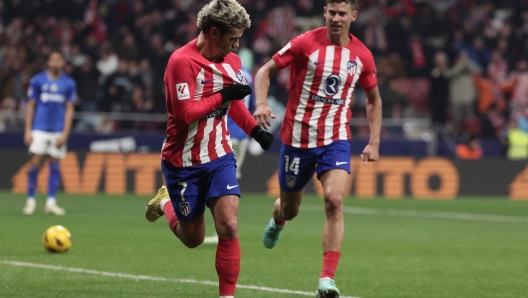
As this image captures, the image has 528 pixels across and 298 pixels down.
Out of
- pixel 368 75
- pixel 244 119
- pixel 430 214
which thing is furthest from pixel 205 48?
pixel 430 214

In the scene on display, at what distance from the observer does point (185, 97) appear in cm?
550

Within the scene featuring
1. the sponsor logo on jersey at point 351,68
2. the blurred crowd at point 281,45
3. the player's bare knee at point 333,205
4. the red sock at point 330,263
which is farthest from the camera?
the blurred crowd at point 281,45

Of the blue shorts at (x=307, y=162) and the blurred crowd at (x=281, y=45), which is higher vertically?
the blurred crowd at (x=281, y=45)

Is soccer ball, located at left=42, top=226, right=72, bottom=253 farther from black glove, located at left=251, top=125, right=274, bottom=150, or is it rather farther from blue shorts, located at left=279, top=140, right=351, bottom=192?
black glove, located at left=251, top=125, right=274, bottom=150

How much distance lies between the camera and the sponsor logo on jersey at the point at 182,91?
5496 mm

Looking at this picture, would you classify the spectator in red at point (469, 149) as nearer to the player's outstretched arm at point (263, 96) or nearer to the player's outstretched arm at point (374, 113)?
the player's outstretched arm at point (374, 113)

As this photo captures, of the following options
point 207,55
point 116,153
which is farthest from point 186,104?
point 116,153

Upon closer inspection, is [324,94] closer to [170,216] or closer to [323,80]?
[323,80]

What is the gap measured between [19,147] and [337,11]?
11.8 meters

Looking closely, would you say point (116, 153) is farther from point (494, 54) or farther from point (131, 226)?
point (494, 54)

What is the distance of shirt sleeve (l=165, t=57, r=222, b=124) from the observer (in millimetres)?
5500

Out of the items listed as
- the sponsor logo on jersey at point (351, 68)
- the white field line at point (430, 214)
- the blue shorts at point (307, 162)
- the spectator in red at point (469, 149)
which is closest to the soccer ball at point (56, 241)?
the blue shorts at point (307, 162)

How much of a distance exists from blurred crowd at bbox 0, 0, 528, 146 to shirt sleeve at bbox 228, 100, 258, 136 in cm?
1251

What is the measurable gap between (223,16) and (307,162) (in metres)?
2.39
